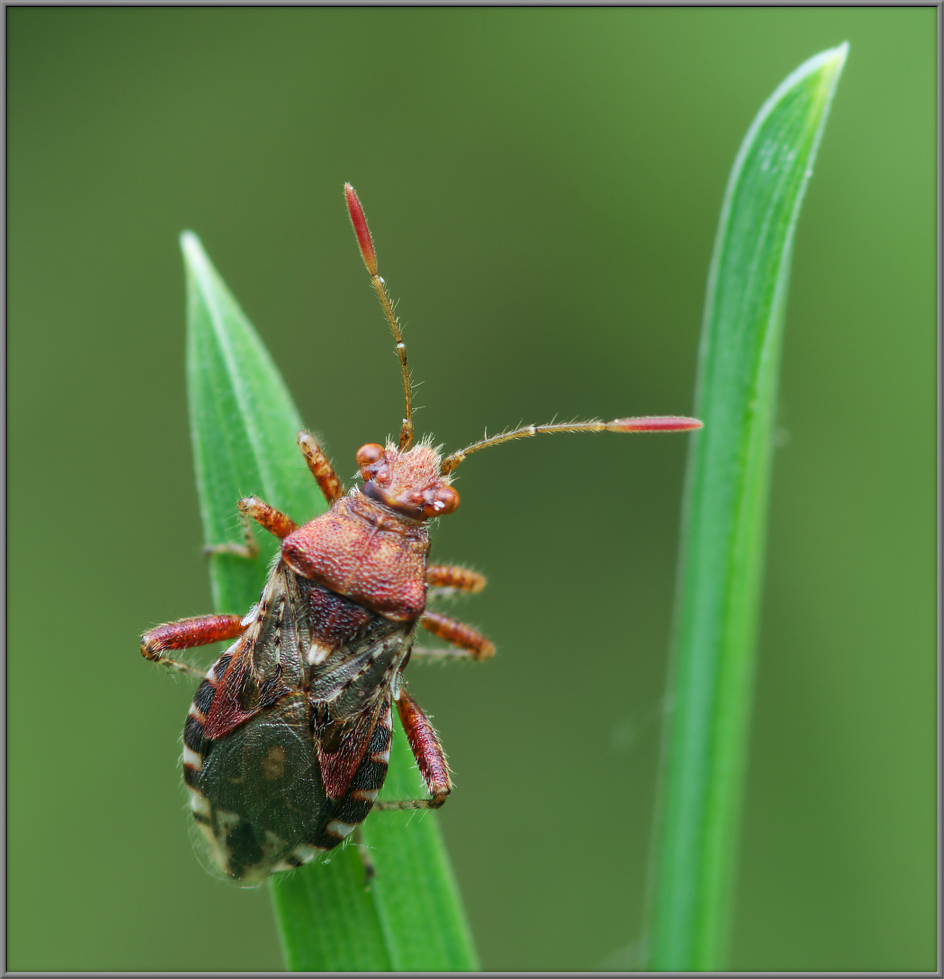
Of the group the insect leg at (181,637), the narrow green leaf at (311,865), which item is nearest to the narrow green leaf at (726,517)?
the narrow green leaf at (311,865)

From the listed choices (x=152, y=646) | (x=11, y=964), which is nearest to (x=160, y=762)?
(x=11, y=964)

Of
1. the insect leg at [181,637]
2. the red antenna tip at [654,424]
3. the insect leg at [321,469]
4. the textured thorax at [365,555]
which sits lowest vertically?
the insect leg at [181,637]

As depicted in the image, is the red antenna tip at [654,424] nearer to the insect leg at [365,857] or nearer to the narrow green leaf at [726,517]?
the narrow green leaf at [726,517]

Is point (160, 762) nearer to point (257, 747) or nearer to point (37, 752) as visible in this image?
point (37, 752)

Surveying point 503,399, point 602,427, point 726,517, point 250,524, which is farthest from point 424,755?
point 503,399

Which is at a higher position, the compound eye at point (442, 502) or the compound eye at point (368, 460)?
the compound eye at point (368, 460)

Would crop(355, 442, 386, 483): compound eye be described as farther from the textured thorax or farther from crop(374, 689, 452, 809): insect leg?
crop(374, 689, 452, 809): insect leg
